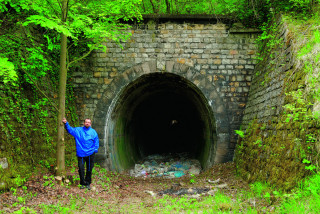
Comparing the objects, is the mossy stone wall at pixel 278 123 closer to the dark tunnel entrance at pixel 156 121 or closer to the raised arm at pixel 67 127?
the dark tunnel entrance at pixel 156 121

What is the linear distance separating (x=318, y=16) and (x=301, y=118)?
3.52 m

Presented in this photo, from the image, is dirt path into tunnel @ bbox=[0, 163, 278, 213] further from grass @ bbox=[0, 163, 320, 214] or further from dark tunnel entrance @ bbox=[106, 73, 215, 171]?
dark tunnel entrance @ bbox=[106, 73, 215, 171]

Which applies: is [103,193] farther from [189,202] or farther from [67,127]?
[189,202]

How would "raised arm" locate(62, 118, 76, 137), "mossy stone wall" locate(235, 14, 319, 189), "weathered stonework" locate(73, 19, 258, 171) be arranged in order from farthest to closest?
"weathered stonework" locate(73, 19, 258, 171) → "raised arm" locate(62, 118, 76, 137) → "mossy stone wall" locate(235, 14, 319, 189)

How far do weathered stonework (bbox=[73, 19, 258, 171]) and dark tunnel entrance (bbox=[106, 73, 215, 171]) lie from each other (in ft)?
1.14

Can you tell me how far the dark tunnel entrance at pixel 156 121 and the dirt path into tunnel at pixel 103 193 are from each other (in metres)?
1.48

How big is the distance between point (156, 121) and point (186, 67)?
9507 mm

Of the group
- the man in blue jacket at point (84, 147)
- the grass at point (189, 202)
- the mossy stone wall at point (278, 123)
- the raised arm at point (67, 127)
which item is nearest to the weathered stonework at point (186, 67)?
the mossy stone wall at point (278, 123)

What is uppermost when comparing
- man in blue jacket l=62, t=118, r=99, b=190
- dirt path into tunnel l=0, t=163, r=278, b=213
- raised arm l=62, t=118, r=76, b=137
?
raised arm l=62, t=118, r=76, b=137

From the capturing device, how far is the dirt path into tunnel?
426cm

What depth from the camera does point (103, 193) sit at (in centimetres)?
564

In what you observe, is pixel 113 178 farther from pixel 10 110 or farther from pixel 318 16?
pixel 318 16

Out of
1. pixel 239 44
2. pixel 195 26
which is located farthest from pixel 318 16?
pixel 195 26

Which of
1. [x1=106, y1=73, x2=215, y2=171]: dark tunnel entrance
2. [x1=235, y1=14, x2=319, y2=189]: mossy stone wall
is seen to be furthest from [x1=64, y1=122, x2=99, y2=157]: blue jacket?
[x1=235, y1=14, x2=319, y2=189]: mossy stone wall
